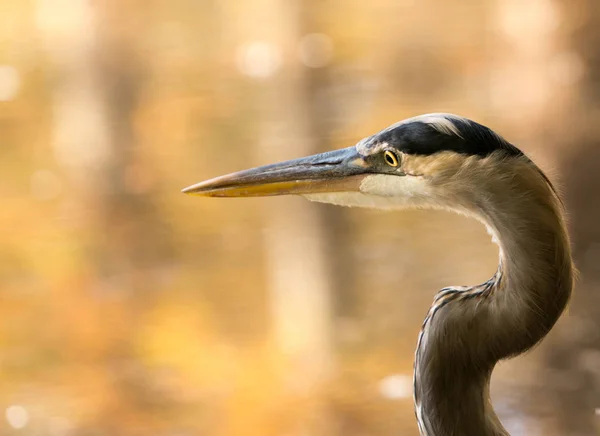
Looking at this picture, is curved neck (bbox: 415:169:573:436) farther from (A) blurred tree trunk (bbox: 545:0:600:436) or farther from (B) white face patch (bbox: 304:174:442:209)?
(A) blurred tree trunk (bbox: 545:0:600:436)

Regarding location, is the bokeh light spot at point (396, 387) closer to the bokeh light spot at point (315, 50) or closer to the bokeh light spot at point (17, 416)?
the bokeh light spot at point (17, 416)

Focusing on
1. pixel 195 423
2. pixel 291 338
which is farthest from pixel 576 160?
pixel 195 423

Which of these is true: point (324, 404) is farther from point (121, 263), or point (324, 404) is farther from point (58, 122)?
point (58, 122)

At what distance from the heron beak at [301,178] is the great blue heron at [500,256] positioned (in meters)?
0.04

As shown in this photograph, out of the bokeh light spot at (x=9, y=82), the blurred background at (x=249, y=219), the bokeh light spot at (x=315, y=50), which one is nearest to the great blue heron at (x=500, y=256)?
the blurred background at (x=249, y=219)

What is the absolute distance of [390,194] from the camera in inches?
40.6

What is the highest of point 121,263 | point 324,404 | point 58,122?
point 58,122

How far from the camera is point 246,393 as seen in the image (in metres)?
2.13

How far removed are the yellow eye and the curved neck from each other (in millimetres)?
121

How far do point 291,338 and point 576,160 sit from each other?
4.27 ft

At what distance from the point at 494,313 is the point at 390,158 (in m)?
0.24

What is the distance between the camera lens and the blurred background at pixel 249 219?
2100mm

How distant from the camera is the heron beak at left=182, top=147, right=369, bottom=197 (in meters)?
1.06

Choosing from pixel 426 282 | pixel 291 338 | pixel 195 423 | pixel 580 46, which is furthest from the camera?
pixel 580 46
